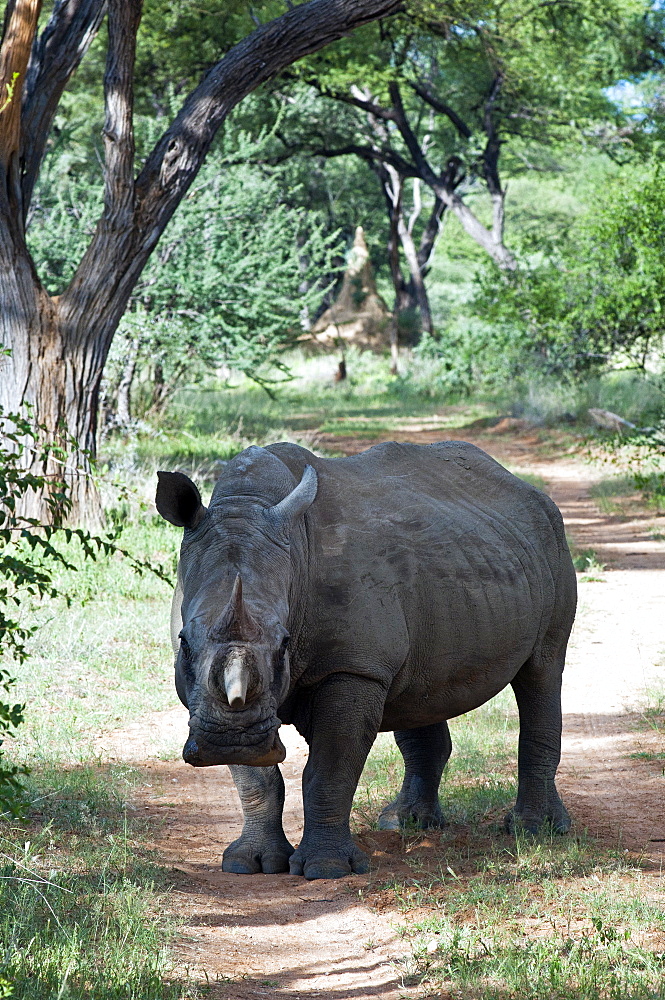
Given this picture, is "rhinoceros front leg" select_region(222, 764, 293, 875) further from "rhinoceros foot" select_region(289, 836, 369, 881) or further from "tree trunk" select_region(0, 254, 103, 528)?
"tree trunk" select_region(0, 254, 103, 528)

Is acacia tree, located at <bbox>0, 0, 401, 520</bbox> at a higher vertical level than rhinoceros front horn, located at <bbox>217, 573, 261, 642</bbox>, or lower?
higher

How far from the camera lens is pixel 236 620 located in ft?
11.5

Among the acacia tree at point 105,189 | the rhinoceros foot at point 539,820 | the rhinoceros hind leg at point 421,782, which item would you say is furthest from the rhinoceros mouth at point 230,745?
the acacia tree at point 105,189

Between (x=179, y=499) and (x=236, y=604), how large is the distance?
0.65 meters

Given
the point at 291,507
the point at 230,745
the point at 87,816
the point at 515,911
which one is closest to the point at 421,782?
the point at 515,911

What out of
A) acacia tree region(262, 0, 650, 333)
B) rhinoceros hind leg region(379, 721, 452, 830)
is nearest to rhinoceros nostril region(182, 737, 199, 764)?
rhinoceros hind leg region(379, 721, 452, 830)

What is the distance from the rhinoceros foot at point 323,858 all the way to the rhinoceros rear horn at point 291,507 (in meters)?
1.26

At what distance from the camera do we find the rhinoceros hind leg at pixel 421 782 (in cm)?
517

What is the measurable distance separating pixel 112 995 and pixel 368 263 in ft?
104

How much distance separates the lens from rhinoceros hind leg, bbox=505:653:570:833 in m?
5.11

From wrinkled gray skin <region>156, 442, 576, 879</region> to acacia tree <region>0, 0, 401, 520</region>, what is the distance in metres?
4.64

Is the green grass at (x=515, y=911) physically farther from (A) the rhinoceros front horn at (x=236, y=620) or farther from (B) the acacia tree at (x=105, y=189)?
(B) the acacia tree at (x=105, y=189)

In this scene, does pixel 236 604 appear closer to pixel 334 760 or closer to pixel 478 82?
pixel 334 760

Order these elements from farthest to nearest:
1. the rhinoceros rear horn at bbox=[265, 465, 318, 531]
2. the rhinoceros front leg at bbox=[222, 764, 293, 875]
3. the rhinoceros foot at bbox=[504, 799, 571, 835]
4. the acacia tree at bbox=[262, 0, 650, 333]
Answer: the acacia tree at bbox=[262, 0, 650, 333], the rhinoceros foot at bbox=[504, 799, 571, 835], the rhinoceros front leg at bbox=[222, 764, 293, 875], the rhinoceros rear horn at bbox=[265, 465, 318, 531]
